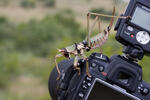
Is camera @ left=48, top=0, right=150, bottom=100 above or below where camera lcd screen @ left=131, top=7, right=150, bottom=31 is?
below

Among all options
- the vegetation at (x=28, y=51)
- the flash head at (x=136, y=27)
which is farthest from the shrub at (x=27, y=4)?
the flash head at (x=136, y=27)

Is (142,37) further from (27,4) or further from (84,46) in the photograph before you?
(27,4)

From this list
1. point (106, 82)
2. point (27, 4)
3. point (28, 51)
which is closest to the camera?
point (106, 82)

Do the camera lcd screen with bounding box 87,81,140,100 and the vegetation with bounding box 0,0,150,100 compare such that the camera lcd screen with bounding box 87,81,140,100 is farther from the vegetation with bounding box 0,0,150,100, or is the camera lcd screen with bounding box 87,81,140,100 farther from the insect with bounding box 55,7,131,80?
the vegetation with bounding box 0,0,150,100

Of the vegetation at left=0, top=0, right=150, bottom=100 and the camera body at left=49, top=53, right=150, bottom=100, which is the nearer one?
the camera body at left=49, top=53, right=150, bottom=100

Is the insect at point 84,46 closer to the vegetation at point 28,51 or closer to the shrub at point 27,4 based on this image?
the vegetation at point 28,51

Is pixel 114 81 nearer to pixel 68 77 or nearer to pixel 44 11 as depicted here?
pixel 68 77

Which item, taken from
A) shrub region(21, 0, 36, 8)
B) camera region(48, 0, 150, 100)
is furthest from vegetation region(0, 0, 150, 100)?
camera region(48, 0, 150, 100)

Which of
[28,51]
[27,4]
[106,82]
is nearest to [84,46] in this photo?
[106,82]
